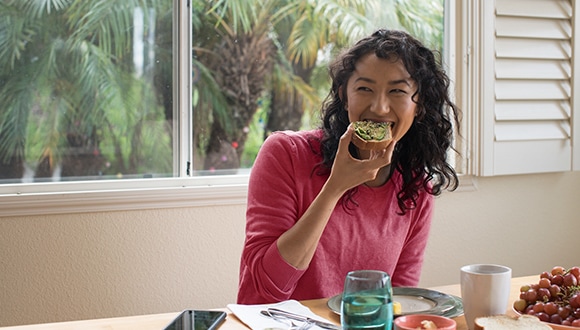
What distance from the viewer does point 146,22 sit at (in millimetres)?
2713

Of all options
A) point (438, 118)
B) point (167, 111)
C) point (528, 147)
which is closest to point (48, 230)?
point (167, 111)

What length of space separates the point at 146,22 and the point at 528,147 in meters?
1.70

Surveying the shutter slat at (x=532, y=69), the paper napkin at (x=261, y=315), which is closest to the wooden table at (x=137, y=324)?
the paper napkin at (x=261, y=315)

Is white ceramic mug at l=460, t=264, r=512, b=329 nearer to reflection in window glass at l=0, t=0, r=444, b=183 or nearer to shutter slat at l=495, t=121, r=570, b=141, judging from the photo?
reflection in window glass at l=0, t=0, r=444, b=183

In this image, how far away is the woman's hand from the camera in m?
1.75

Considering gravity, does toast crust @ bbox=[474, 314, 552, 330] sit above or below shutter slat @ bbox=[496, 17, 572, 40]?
below

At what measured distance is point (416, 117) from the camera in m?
2.01

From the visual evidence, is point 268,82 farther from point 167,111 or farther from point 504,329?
point 504,329

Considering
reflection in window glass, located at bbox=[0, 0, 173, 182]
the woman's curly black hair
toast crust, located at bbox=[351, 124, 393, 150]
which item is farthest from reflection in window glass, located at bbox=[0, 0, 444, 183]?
toast crust, located at bbox=[351, 124, 393, 150]

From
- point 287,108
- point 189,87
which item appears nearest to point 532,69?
point 287,108

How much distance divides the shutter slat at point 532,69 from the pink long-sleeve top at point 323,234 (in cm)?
126

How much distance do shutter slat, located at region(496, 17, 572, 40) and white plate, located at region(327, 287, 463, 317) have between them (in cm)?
178

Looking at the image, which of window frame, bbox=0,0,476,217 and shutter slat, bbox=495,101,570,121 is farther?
shutter slat, bbox=495,101,570,121

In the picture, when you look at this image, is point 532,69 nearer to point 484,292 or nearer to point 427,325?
point 484,292
